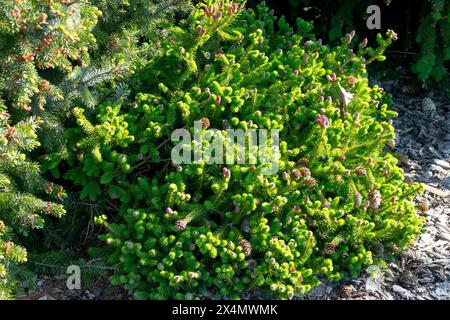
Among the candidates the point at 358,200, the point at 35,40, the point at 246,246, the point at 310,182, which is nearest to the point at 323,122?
the point at 310,182

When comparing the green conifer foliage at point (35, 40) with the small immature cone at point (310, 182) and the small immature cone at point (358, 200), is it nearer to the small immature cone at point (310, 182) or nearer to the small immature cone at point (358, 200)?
the small immature cone at point (310, 182)

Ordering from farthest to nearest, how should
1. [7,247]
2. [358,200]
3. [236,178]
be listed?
[358,200] < [236,178] < [7,247]

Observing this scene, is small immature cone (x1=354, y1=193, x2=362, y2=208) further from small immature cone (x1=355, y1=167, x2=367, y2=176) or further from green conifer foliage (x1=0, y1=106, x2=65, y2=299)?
green conifer foliage (x1=0, y1=106, x2=65, y2=299)

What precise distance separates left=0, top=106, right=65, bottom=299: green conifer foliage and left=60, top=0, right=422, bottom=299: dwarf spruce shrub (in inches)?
9.1

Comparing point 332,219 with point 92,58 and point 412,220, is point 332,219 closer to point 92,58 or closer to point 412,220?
point 412,220

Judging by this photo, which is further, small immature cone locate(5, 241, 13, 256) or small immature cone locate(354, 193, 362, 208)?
small immature cone locate(354, 193, 362, 208)

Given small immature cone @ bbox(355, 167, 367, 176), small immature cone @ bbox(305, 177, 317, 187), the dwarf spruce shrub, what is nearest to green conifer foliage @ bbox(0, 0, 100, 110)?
the dwarf spruce shrub

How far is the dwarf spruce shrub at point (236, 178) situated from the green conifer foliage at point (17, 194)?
0.76 ft

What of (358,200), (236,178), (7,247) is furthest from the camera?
(358,200)

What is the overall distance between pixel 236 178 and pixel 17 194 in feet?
3.63

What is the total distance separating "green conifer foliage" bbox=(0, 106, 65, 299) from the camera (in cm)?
292

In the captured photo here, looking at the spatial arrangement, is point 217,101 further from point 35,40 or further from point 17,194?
point 17,194

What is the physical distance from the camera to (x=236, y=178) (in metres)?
3.13

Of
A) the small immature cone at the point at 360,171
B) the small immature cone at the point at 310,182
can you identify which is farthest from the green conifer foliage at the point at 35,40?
the small immature cone at the point at 360,171
